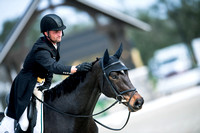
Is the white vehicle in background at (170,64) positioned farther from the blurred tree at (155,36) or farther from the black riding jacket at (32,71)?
the black riding jacket at (32,71)

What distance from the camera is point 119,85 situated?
3506mm

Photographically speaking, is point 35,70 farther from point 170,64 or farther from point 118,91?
point 170,64

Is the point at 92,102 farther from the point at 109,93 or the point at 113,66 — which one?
the point at 113,66

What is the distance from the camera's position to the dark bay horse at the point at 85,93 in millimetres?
3523

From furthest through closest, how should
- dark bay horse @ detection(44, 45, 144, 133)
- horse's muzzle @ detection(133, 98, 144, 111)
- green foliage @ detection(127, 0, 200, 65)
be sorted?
green foliage @ detection(127, 0, 200, 65)
dark bay horse @ detection(44, 45, 144, 133)
horse's muzzle @ detection(133, 98, 144, 111)

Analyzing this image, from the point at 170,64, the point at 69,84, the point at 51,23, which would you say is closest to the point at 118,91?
the point at 69,84

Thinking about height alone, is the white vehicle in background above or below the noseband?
above

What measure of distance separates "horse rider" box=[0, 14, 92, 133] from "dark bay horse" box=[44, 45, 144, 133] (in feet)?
0.57

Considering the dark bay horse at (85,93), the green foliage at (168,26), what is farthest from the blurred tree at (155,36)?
the dark bay horse at (85,93)

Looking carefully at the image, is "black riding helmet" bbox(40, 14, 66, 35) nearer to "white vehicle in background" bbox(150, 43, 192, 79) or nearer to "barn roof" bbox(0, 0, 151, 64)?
"barn roof" bbox(0, 0, 151, 64)

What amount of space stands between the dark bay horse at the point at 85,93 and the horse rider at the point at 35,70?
17cm

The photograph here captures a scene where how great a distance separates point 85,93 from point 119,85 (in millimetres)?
491

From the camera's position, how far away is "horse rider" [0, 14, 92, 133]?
143 inches

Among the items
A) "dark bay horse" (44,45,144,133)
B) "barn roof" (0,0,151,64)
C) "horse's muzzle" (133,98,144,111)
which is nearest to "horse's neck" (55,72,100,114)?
"dark bay horse" (44,45,144,133)
